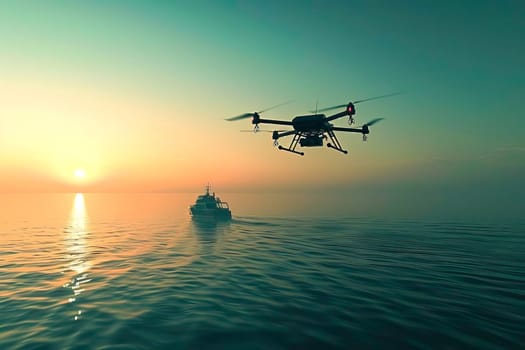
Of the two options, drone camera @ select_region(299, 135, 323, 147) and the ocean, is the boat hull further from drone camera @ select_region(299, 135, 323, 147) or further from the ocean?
drone camera @ select_region(299, 135, 323, 147)

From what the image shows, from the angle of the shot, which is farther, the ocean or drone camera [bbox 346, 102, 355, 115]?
drone camera [bbox 346, 102, 355, 115]

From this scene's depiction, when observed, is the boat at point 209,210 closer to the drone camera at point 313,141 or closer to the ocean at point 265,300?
the ocean at point 265,300

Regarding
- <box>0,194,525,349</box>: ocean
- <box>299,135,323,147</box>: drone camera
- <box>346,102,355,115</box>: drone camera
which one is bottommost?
<box>0,194,525,349</box>: ocean

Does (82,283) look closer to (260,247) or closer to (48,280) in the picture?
(48,280)

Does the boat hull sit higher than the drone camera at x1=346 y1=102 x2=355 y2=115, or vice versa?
the drone camera at x1=346 y1=102 x2=355 y2=115

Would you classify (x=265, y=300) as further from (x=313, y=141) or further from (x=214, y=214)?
(x=214, y=214)

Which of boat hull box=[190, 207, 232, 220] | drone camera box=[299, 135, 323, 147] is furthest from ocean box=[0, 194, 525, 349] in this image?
boat hull box=[190, 207, 232, 220]

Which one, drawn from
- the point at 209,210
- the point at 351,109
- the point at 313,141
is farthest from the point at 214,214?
the point at 351,109

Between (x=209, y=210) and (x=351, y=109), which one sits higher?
(x=351, y=109)

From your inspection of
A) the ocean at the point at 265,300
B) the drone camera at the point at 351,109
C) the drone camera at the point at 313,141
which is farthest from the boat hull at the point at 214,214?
the drone camera at the point at 351,109

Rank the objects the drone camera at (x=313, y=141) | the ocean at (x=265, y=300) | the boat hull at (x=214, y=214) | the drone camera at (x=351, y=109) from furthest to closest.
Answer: the boat hull at (x=214, y=214), the drone camera at (x=313, y=141), the drone camera at (x=351, y=109), the ocean at (x=265, y=300)

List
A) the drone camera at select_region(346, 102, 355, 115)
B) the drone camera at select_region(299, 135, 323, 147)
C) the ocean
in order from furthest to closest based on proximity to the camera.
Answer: the drone camera at select_region(299, 135, 323, 147), the drone camera at select_region(346, 102, 355, 115), the ocean
